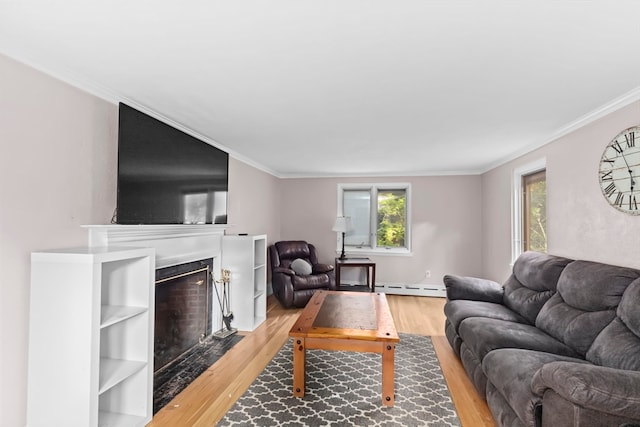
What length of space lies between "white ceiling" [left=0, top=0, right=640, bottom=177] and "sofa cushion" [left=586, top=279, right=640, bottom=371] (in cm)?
136

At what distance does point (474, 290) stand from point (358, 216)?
2.91 meters

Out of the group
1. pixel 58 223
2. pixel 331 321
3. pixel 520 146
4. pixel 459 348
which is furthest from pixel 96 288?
pixel 520 146

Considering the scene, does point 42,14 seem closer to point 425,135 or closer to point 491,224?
point 425,135

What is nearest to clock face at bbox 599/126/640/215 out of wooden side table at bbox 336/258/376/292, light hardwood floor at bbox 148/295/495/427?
light hardwood floor at bbox 148/295/495/427

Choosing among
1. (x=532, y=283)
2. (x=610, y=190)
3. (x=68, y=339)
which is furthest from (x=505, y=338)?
(x=68, y=339)

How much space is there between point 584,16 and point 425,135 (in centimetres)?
198

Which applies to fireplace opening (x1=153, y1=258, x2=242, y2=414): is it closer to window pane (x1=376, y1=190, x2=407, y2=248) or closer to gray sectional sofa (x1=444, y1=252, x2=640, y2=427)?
gray sectional sofa (x1=444, y1=252, x2=640, y2=427)

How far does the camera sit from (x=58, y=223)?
6.59 feet

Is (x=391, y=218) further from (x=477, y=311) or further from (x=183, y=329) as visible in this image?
(x=183, y=329)

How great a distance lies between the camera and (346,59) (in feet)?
5.95

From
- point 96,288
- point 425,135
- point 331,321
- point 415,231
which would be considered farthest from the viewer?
point 415,231

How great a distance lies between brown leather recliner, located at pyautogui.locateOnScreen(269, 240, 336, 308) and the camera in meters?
4.68

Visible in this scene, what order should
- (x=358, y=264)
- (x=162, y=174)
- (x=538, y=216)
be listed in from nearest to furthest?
(x=162, y=174)
(x=538, y=216)
(x=358, y=264)

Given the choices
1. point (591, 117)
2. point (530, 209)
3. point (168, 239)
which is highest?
point (591, 117)
